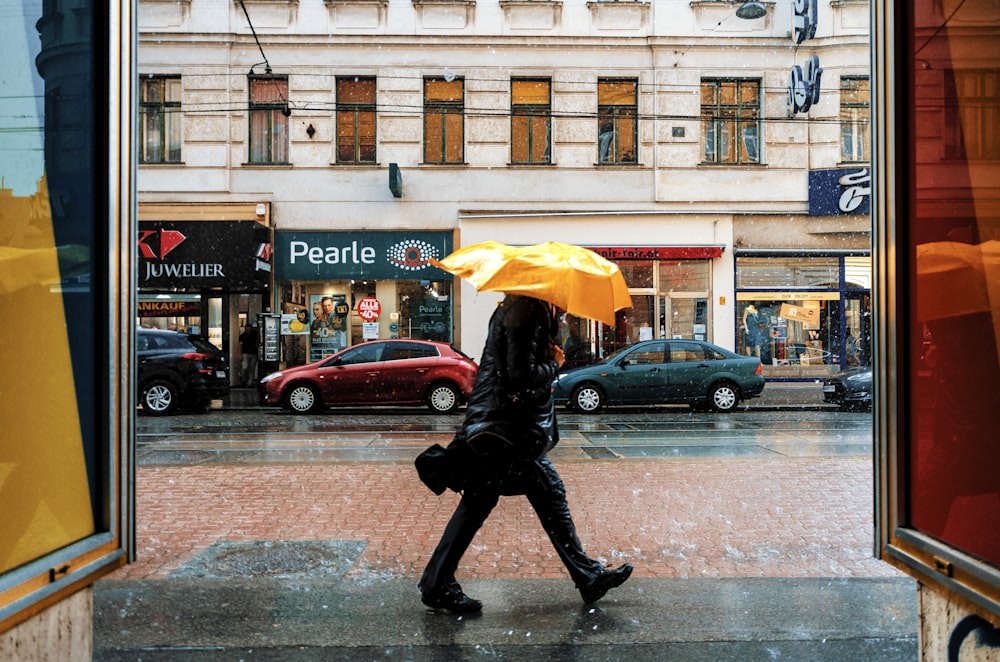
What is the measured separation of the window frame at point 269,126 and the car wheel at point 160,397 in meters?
7.25

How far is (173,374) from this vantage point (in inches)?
620

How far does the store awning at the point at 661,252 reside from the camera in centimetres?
2062

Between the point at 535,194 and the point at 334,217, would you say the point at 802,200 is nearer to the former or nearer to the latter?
the point at 535,194

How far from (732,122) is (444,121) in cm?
725

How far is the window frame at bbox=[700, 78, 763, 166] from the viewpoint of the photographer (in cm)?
2100

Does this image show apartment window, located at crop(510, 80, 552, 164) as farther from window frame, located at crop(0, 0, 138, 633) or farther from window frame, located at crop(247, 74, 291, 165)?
window frame, located at crop(0, 0, 138, 633)

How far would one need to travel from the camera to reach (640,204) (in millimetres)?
21000

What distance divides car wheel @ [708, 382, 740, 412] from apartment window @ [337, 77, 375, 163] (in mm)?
10206

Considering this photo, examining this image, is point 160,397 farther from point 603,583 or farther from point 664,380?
point 603,583

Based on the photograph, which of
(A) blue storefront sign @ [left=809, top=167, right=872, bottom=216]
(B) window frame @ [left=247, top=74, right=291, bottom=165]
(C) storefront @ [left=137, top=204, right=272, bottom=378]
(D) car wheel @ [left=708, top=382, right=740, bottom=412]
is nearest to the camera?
(D) car wheel @ [left=708, top=382, right=740, bottom=412]

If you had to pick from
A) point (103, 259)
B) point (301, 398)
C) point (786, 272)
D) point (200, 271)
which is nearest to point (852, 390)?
point (786, 272)

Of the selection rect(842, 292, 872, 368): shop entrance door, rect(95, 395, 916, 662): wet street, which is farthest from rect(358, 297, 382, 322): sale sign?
rect(842, 292, 872, 368): shop entrance door

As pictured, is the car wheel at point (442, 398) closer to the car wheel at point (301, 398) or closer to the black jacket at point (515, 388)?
the car wheel at point (301, 398)

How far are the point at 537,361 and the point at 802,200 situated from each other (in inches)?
724
